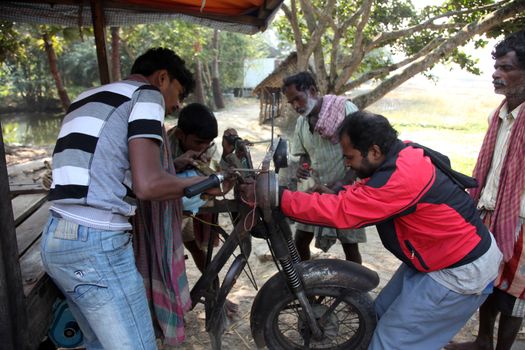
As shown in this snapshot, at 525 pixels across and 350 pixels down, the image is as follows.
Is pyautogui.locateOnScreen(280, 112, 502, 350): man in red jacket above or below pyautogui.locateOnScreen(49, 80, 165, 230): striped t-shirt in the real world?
below

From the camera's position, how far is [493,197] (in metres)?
2.57

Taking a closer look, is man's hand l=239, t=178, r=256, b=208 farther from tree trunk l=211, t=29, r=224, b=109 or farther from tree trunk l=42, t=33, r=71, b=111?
tree trunk l=211, t=29, r=224, b=109

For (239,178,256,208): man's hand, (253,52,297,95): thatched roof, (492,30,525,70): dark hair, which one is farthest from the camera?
(253,52,297,95): thatched roof

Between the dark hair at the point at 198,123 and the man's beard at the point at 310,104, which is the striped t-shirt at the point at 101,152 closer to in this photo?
the dark hair at the point at 198,123

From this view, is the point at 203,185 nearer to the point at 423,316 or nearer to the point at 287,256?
the point at 287,256

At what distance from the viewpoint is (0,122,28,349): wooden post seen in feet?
4.84

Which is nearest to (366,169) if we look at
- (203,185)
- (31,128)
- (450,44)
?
(203,185)

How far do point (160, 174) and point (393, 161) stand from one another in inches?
44.4

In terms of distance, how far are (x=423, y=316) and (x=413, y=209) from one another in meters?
0.63

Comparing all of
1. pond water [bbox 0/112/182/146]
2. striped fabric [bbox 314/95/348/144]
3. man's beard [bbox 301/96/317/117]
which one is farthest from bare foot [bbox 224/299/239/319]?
pond water [bbox 0/112/182/146]

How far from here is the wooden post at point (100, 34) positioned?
11.0 ft

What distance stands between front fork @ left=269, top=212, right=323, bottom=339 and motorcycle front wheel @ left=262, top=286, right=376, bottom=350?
0.06 m

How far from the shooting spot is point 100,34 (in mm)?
3484

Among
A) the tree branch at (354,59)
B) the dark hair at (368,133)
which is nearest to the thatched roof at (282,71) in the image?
the tree branch at (354,59)
